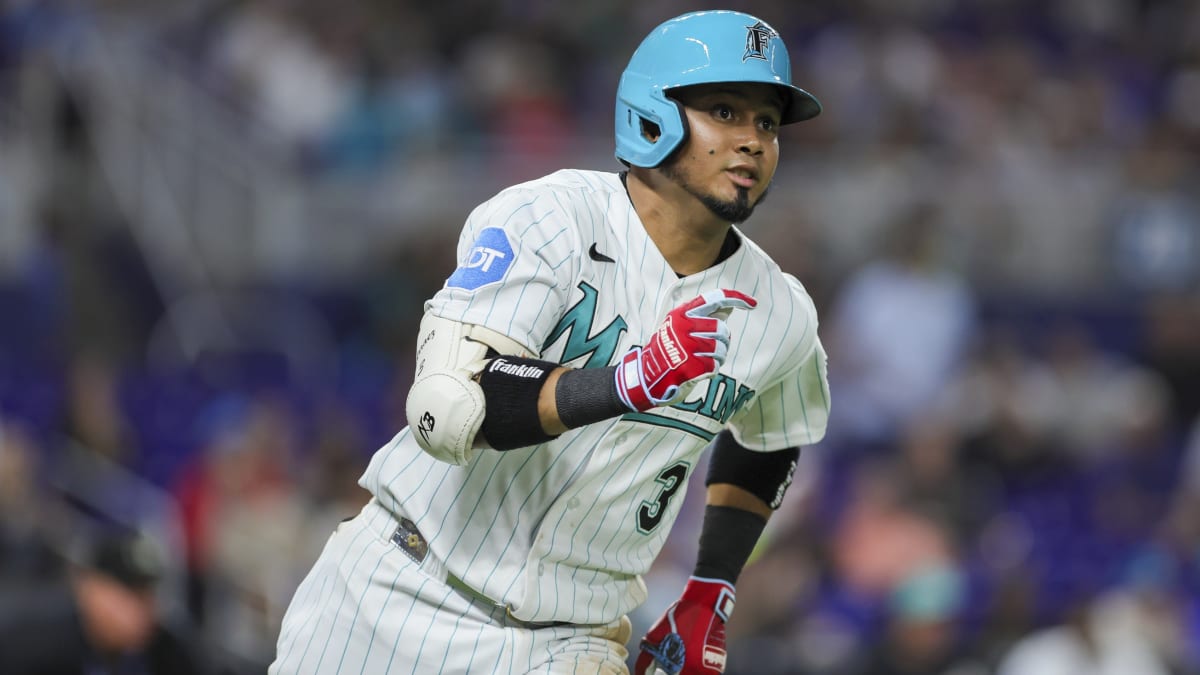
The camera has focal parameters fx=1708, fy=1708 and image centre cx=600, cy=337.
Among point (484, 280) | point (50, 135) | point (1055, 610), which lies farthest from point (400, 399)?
point (484, 280)

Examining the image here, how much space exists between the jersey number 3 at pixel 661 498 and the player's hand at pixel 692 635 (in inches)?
15.2

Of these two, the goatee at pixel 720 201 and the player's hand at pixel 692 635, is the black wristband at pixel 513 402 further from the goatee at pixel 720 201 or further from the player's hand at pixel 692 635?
the player's hand at pixel 692 635

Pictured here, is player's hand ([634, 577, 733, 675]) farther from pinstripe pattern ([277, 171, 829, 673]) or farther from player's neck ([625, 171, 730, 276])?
player's neck ([625, 171, 730, 276])

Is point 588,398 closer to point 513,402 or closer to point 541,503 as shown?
point 513,402

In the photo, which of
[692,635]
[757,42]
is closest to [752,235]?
[692,635]

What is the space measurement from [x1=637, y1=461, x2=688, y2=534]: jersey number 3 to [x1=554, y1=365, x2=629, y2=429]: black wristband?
1.90ft

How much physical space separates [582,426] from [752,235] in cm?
631

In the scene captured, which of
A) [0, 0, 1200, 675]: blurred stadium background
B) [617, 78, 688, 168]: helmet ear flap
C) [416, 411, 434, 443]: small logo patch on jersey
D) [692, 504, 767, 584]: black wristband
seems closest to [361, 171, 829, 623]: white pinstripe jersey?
[617, 78, 688, 168]: helmet ear flap

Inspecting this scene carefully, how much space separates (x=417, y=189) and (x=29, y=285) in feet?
8.46

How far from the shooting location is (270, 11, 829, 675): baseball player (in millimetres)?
3692

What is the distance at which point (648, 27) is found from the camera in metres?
13.0

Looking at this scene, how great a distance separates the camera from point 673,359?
10.8 ft

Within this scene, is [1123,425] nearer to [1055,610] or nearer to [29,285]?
[1055,610]

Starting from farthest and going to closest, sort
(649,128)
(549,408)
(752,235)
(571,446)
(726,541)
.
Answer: (752,235), (726,541), (649,128), (571,446), (549,408)
